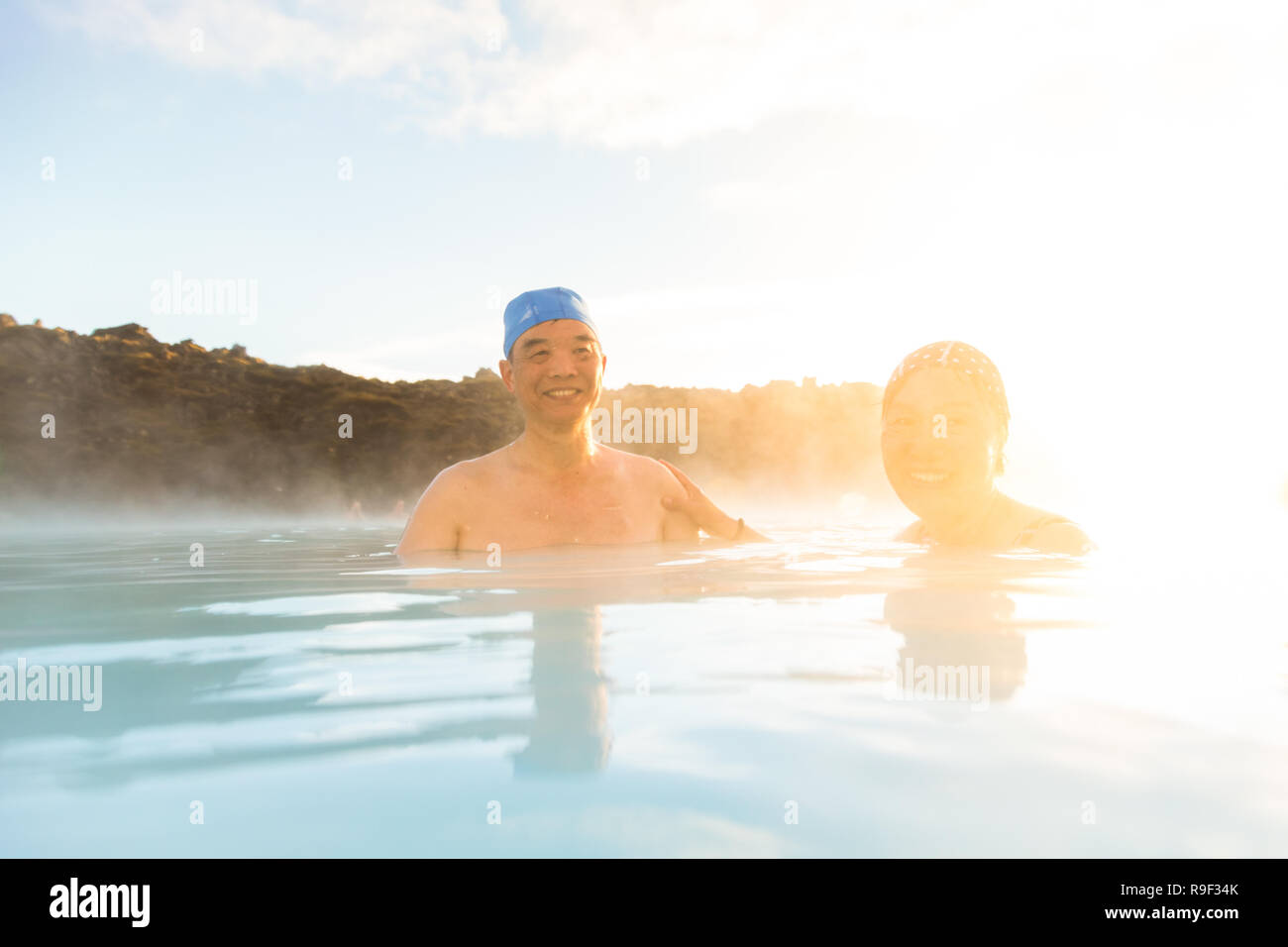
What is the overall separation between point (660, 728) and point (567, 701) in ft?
0.82

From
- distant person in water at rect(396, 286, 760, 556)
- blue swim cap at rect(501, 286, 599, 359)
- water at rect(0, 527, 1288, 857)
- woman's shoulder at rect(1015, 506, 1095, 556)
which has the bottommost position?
water at rect(0, 527, 1288, 857)

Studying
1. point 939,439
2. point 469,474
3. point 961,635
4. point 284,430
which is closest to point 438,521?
point 469,474

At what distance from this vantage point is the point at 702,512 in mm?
5598

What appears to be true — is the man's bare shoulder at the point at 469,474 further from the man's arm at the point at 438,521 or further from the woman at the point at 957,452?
the woman at the point at 957,452

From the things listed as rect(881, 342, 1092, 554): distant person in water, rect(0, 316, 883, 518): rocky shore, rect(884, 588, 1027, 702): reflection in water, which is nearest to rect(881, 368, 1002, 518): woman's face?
rect(881, 342, 1092, 554): distant person in water

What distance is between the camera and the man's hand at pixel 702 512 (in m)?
5.51

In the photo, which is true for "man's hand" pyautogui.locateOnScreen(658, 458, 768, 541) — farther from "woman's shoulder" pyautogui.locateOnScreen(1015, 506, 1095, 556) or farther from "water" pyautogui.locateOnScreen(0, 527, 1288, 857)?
"water" pyautogui.locateOnScreen(0, 527, 1288, 857)

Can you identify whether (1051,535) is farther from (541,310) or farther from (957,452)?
(541,310)

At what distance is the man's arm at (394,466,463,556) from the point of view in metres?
4.71

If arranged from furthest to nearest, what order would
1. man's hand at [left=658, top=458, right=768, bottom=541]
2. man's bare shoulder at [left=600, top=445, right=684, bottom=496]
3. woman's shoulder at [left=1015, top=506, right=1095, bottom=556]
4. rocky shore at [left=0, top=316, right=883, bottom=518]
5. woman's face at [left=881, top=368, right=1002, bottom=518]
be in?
rocky shore at [left=0, top=316, right=883, bottom=518], man's hand at [left=658, top=458, right=768, bottom=541], man's bare shoulder at [left=600, top=445, right=684, bottom=496], woman's shoulder at [left=1015, top=506, right=1095, bottom=556], woman's face at [left=881, top=368, right=1002, bottom=518]

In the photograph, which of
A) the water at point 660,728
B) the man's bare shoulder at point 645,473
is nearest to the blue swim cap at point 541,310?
the man's bare shoulder at point 645,473
